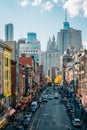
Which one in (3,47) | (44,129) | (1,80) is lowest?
(44,129)

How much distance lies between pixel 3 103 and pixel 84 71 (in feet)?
134

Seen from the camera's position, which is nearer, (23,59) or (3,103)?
(3,103)

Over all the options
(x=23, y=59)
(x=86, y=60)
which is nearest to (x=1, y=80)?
(x=86, y=60)

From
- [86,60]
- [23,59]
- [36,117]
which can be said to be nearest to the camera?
[36,117]

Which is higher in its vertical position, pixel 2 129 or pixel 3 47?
pixel 3 47

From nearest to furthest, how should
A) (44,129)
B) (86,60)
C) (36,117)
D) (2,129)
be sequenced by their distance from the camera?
1. (2,129)
2. (44,129)
3. (36,117)
4. (86,60)

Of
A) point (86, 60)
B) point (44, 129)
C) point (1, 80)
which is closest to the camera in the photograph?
point (44, 129)

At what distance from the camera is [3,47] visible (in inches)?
3494

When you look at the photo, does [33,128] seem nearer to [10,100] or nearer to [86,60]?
[10,100]

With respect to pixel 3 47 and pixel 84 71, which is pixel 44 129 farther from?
pixel 84 71

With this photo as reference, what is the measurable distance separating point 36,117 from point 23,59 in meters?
96.3

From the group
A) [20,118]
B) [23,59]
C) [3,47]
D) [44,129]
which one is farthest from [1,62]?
[23,59]

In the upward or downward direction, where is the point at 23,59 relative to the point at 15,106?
upward

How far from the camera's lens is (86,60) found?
389 ft
